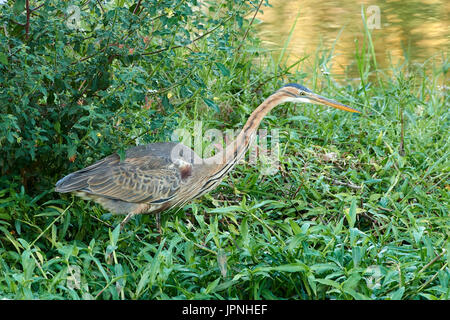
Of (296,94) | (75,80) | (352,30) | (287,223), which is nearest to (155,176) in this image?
(75,80)

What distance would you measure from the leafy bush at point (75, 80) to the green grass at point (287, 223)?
0.34 metres

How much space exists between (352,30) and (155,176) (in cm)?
501

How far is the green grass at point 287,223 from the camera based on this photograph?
326 cm

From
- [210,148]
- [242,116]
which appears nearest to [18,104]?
[210,148]

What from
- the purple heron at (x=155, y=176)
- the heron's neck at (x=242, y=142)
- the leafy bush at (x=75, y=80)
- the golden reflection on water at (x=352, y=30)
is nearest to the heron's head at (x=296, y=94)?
the purple heron at (x=155, y=176)

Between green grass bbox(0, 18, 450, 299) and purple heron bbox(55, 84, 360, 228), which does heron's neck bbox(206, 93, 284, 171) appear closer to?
purple heron bbox(55, 84, 360, 228)

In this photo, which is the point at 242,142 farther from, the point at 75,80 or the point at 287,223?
the point at 75,80

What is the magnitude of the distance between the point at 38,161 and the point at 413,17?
20.1 feet

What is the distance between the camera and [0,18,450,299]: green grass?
326 centimetres

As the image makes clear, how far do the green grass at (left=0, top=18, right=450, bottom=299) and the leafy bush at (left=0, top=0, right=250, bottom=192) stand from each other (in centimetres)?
34

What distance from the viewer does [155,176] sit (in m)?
4.03

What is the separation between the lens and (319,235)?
11.8ft

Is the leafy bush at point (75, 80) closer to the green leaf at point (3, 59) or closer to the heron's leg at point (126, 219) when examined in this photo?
the green leaf at point (3, 59)

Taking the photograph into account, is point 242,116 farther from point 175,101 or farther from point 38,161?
point 38,161
